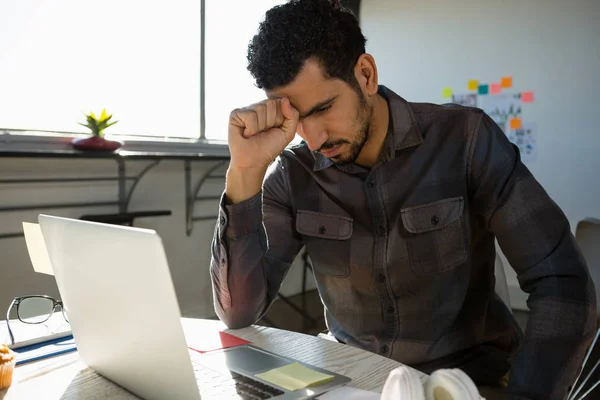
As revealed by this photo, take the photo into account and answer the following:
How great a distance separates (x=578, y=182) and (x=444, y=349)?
2603 millimetres

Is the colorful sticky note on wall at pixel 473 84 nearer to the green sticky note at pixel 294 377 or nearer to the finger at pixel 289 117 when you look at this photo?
the finger at pixel 289 117

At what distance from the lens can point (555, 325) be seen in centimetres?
97

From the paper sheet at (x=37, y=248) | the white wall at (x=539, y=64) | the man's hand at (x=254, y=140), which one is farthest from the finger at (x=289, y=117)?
the white wall at (x=539, y=64)

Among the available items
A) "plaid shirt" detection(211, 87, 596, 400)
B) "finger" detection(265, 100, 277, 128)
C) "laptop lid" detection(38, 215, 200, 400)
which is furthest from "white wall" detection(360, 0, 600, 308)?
"laptop lid" detection(38, 215, 200, 400)

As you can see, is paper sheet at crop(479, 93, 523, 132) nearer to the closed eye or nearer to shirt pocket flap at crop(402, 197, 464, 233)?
shirt pocket flap at crop(402, 197, 464, 233)

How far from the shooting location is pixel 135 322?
0.66 metres

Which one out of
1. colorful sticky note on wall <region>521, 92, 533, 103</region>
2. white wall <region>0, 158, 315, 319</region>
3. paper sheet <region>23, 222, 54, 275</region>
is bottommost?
white wall <region>0, 158, 315, 319</region>

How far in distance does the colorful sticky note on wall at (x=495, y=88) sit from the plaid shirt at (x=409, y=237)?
8.43 ft

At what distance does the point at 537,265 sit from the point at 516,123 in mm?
2802

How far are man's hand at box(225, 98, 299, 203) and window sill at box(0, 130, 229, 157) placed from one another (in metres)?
1.50

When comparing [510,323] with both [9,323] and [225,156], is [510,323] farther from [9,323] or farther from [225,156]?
[225,156]

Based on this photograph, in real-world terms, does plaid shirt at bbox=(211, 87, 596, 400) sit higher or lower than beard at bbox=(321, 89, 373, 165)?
lower

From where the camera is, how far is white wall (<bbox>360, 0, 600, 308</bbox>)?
331 centimetres

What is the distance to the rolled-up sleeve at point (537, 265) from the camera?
3.14 ft
